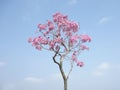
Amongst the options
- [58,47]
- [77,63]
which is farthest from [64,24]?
[77,63]

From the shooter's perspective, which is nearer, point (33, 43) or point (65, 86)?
point (65, 86)

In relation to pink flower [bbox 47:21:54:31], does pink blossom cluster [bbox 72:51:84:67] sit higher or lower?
lower

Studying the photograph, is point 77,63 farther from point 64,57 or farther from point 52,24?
point 52,24

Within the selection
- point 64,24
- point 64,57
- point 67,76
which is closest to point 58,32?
point 64,24

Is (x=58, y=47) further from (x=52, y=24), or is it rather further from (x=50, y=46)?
(x=52, y=24)

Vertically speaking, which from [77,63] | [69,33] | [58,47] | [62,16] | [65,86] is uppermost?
[62,16]

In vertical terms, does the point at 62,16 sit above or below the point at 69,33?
above

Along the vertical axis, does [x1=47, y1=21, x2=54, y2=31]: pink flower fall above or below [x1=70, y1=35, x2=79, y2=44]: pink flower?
above

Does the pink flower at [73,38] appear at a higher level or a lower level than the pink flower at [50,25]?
lower

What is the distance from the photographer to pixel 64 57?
24094 mm

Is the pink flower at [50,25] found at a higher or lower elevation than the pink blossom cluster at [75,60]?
higher

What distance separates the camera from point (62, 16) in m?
25.0

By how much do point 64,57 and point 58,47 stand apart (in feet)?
4.23

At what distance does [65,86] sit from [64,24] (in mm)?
6825
